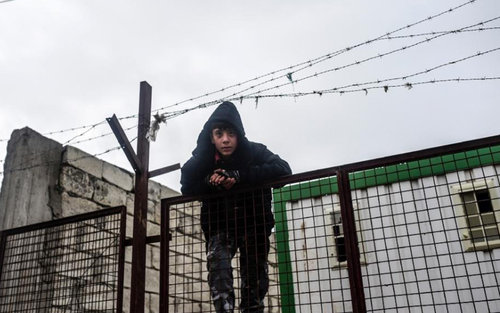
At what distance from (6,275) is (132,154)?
158 centimetres

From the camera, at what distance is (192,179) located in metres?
3.38

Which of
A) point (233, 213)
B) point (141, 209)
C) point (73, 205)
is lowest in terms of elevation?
point (233, 213)

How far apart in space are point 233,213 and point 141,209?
2.19ft

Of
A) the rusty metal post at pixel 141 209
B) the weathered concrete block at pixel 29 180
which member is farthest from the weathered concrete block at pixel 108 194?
the rusty metal post at pixel 141 209

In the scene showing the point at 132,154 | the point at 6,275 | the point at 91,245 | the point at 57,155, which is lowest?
the point at 6,275

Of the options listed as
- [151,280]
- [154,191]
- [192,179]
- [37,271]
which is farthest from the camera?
[154,191]

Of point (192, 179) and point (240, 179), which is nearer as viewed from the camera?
point (240, 179)

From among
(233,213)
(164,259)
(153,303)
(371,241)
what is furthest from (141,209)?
(371,241)

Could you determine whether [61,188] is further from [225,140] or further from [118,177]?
[225,140]

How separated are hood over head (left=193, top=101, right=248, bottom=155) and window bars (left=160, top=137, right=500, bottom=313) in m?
0.44

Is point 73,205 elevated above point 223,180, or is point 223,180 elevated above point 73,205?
point 73,205

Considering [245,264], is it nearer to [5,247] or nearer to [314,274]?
[5,247]

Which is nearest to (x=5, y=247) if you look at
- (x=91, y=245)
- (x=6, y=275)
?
(x=6, y=275)

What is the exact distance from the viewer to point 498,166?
238 inches
